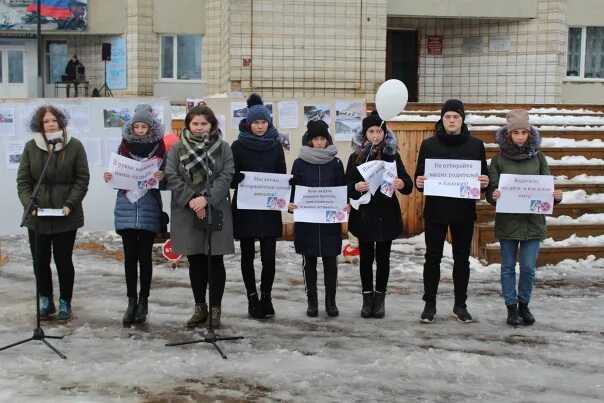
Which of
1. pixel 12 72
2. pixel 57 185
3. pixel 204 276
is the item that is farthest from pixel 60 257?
pixel 12 72

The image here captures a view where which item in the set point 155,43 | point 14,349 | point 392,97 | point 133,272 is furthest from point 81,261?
point 155,43

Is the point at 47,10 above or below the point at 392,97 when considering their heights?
above

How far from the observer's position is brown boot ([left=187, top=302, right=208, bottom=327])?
7.17 m

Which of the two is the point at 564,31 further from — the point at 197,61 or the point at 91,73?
the point at 91,73

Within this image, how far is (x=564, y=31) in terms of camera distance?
18.5 m

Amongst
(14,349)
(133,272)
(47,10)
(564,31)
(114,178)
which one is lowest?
(14,349)

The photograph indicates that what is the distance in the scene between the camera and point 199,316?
7195 millimetres

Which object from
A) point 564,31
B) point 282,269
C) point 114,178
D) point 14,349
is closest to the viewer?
point 14,349

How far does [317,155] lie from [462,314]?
199 centimetres

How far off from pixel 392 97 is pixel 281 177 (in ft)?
4.20

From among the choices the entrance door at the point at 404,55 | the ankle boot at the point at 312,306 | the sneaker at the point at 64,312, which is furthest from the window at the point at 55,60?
the ankle boot at the point at 312,306

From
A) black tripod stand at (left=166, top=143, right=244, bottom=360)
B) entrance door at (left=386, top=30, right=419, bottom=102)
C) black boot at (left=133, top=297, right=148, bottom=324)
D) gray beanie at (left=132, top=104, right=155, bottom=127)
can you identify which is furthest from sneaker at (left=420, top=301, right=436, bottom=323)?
entrance door at (left=386, top=30, right=419, bottom=102)

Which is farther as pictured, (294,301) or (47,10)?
(47,10)

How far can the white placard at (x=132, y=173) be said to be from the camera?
278 inches
